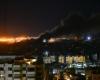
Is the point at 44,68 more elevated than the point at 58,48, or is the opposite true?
the point at 58,48

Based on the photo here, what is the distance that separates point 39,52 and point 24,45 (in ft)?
9.22

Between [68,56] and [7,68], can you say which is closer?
[7,68]

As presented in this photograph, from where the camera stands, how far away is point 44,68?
64.4 ft

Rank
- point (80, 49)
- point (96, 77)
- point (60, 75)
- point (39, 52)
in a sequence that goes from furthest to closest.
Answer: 1. point (80, 49)
2. point (39, 52)
3. point (60, 75)
4. point (96, 77)

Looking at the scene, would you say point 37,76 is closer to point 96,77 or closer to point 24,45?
point 96,77

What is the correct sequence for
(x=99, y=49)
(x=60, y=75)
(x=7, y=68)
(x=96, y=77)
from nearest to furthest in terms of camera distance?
(x=96, y=77)
(x=7, y=68)
(x=60, y=75)
(x=99, y=49)

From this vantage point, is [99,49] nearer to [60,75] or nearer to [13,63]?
[60,75]

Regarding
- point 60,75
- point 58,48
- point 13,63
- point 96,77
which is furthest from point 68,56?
point 96,77

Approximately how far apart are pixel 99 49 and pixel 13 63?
1566 centimetres

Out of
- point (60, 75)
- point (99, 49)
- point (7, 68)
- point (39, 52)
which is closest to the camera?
point (7, 68)

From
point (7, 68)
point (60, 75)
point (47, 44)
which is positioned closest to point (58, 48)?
point (47, 44)

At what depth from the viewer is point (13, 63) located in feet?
67.9

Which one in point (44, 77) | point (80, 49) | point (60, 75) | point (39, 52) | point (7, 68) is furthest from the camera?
point (80, 49)

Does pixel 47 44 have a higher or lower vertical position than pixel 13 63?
higher
